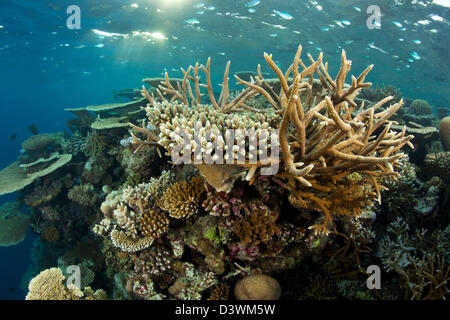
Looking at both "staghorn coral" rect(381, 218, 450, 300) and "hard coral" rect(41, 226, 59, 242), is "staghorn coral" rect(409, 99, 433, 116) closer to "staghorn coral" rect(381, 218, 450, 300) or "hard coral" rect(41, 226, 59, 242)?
"staghorn coral" rect(381, 218, 450, 300)

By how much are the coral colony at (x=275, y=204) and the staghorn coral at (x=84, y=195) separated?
2608mm

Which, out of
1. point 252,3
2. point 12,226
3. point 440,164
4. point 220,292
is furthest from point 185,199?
point 252,3

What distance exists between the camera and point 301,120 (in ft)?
8.18

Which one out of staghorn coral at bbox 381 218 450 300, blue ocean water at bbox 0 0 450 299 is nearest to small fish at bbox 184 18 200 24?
blue ocean water at bbox 0 0 450 299

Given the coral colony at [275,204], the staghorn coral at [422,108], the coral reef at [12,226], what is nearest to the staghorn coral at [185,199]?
the coral colony at [275,204]

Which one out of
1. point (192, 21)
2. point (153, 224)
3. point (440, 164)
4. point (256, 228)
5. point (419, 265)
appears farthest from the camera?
point (192, 21)

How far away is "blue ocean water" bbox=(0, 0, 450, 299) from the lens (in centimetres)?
1677

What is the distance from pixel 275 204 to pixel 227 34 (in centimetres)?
2679

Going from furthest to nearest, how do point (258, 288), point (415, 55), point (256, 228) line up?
point (415, 55) < point (258, 288) < point (256, 228)

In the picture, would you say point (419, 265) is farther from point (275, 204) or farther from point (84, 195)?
point (84, 195)

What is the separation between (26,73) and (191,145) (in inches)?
2137

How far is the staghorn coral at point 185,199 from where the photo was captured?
357 cm

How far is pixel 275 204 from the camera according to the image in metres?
3.34
